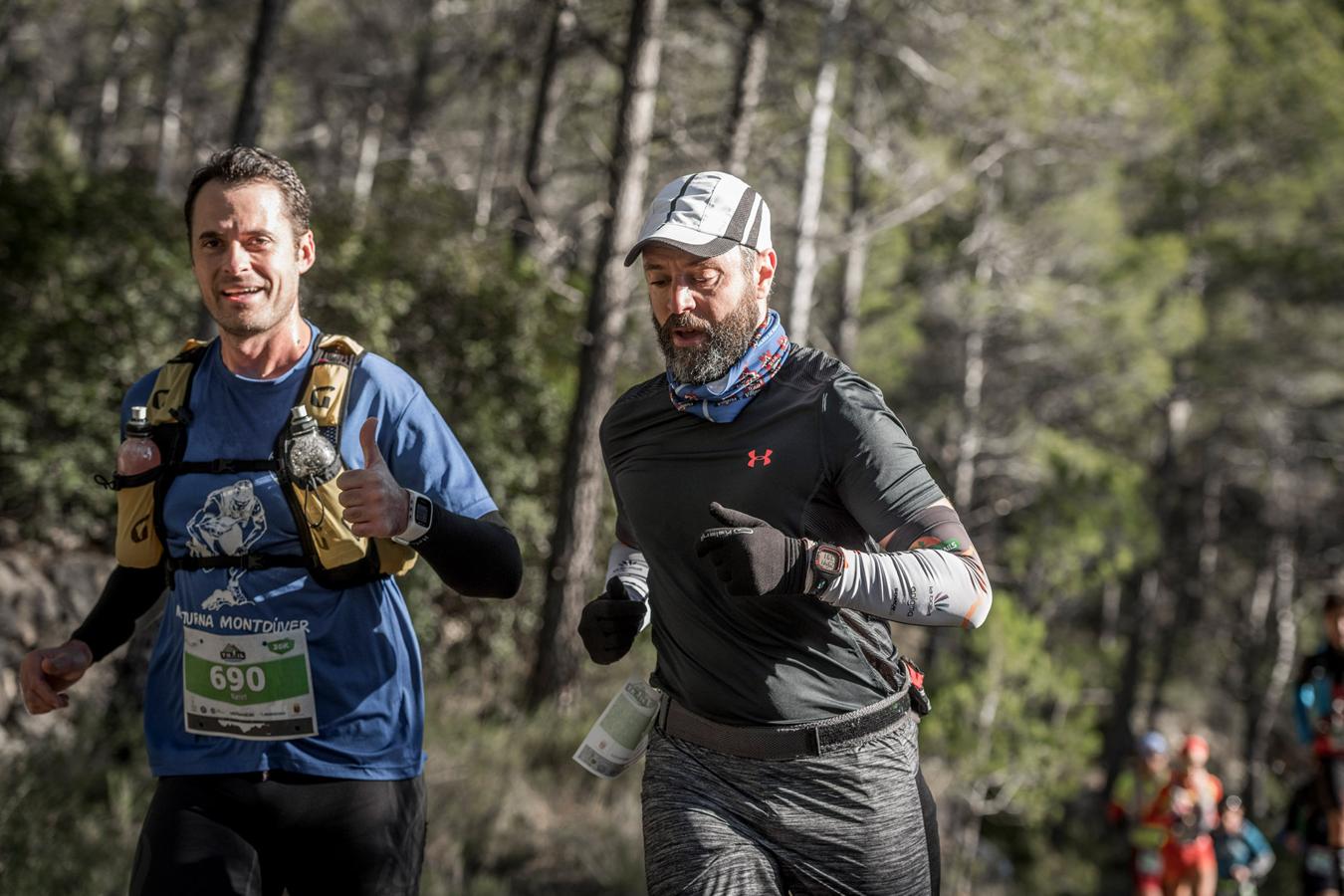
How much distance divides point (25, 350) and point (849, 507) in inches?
323

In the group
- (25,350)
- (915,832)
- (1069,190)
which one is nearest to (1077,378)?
(1069,190)

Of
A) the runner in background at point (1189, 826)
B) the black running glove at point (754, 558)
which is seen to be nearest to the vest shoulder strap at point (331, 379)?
the black running glove at point (754, 558)

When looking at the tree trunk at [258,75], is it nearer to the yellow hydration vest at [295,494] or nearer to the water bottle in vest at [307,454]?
the yellow hydration vest at [295,494]

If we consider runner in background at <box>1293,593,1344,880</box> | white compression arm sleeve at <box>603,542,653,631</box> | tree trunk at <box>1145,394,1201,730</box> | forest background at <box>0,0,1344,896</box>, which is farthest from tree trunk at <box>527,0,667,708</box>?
tree trunk at <box>1145,394,1201,730</box>

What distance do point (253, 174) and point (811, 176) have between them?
456 inches

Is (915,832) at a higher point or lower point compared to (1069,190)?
lower

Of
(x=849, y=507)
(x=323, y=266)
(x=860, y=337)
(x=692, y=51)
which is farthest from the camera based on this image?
(x=860, y=337)

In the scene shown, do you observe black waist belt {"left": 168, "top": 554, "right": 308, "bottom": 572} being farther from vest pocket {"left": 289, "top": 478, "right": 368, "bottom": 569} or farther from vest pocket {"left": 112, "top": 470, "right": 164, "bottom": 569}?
vest pocket {"left": 112, "top": 470, "right": 164, "bottom": 569}

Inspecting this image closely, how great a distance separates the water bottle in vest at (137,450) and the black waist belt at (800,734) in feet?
4.16

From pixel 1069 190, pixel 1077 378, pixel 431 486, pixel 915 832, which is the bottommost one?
→ pixel 915 832

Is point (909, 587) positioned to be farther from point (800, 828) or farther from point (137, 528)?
point (137, 528)

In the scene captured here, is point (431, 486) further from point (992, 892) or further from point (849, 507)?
point (992, 892)

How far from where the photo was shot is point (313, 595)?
258 centimetres

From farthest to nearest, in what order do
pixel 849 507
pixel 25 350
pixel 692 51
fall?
pixel 692 51
pixel 25 350
pixel 849 507
